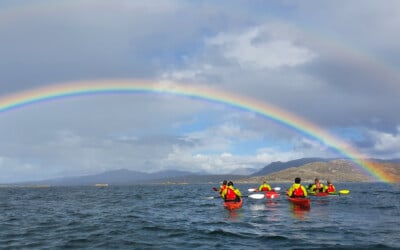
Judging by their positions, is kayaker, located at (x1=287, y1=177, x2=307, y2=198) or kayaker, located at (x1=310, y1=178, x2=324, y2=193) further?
kayaker, located at (x1=310, y1=178, x2=324, y2=193)

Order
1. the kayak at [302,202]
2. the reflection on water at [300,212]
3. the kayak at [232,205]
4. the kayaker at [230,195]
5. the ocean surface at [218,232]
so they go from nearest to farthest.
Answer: the ocean surface at [218,232] < the reflection on water at [300,212] < the kayak at [302,202] < the kayak at [232,205] < the kayaker at [230,195]

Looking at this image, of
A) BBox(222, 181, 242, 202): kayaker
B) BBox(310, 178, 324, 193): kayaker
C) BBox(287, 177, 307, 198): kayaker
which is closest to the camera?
BBox(287, 177, 307, 198): kayaker

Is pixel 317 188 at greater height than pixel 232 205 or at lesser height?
greater

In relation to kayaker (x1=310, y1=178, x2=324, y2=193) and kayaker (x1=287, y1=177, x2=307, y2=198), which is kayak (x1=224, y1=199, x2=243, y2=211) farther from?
kayaker (x1=310, y1=178, x2=324, y2=193)

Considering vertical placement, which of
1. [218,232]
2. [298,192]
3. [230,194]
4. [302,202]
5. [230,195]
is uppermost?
[298,192]

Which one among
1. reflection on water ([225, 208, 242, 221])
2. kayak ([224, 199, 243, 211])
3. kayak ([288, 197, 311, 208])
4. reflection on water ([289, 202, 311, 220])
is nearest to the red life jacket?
kayak ([288, 197, 311, 208])

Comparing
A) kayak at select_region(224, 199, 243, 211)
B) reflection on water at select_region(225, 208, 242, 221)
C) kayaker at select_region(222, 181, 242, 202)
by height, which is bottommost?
reflection on water at select_region(225, 208, 242, 221)

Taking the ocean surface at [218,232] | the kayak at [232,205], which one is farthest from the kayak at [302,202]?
the kayak at [232,205]

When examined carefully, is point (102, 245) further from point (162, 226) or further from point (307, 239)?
point (307, 239)

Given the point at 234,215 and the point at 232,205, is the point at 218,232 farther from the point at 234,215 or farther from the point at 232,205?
the point at 232,205

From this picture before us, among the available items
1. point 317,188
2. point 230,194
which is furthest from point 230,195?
point 317,188

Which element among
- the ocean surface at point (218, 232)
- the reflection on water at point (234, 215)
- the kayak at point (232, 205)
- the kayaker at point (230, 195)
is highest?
the kayaker at point (230, 195)

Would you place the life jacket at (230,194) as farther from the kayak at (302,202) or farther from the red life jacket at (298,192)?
the kayak at (302,202)

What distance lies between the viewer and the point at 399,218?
117ft
